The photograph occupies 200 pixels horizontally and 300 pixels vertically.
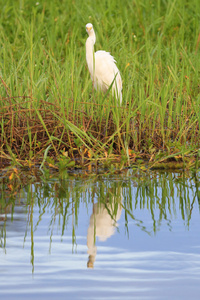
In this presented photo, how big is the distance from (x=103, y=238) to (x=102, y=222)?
0.33 metres

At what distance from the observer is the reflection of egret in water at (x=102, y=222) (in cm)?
332

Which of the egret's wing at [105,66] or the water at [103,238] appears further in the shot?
the egret's wing at [105,66]

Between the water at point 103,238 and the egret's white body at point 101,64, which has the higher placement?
the egret's white body at point 101,64

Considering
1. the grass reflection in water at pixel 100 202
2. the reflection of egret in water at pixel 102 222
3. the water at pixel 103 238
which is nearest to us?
the water at pixel 103 238

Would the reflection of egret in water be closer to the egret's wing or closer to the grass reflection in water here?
the grass reflection in water

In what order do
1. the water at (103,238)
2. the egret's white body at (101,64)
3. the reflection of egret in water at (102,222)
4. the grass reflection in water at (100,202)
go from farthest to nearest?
the egret's white body at (101,64), the grass reflection in water at (100,202), the reflection of egret in water at (102,222), the water at (103,238)

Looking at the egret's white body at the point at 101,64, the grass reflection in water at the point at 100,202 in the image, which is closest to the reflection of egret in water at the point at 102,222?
the grass reflection in water at the point at 100,202

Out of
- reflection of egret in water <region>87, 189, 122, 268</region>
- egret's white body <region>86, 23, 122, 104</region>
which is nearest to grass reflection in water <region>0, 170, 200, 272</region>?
reflection of egret in water <region>87, 189, 122, 268</region>

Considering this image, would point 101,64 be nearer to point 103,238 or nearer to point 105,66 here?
point 105,66

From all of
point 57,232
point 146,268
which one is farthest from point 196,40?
point 146,268

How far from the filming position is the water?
2.73 m

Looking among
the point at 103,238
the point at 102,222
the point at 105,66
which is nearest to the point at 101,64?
the point at 105,66

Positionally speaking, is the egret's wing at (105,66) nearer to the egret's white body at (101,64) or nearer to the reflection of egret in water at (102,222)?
the egret's white body at (101,64)

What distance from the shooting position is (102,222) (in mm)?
3807
